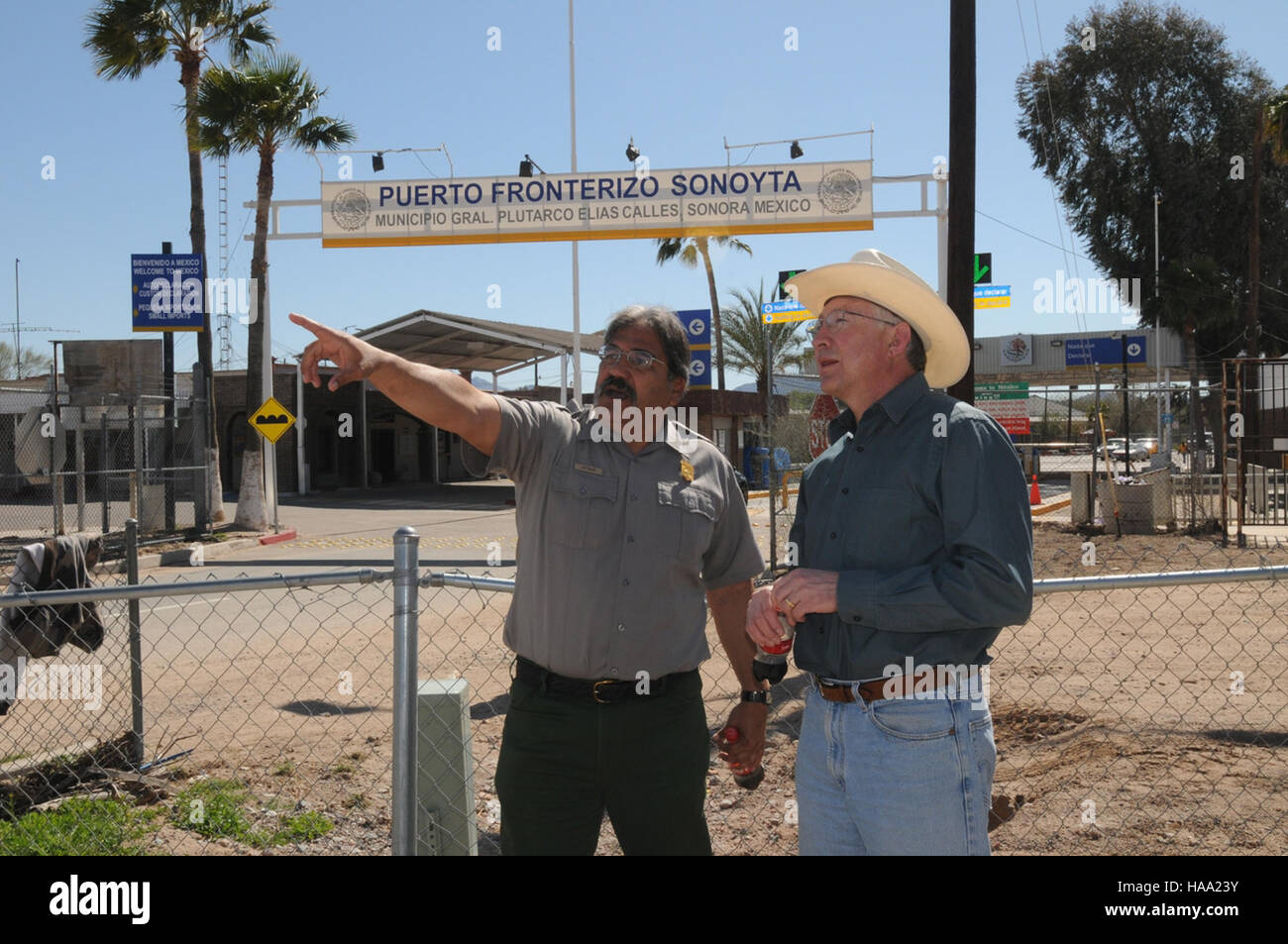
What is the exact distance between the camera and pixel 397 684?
327 cm

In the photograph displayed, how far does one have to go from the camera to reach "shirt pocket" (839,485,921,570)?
7.86 feet

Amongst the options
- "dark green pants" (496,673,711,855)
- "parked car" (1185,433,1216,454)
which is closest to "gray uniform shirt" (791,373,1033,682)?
"dark green pants" (496,673,711,855)

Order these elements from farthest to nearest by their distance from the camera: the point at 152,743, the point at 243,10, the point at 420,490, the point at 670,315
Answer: the point at 420,490, the point at 243,10, the point at 152,743, the point at 670,315

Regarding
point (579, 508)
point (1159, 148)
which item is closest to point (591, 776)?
point (579, 508)

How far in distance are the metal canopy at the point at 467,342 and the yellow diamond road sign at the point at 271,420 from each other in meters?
10.2

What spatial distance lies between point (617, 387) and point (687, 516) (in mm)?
415

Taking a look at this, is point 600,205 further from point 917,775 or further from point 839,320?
point 917,775

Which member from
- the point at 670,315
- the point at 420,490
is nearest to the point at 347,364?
the point at 670,315

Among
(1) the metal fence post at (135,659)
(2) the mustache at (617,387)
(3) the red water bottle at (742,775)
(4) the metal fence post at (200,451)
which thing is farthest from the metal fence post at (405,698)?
(4) the metal fence post at (200,451)

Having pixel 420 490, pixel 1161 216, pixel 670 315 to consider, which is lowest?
pixel 420 490

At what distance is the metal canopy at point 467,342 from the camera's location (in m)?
31.3

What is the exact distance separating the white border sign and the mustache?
56.6 feet
